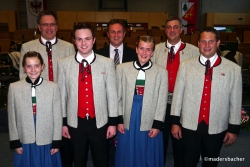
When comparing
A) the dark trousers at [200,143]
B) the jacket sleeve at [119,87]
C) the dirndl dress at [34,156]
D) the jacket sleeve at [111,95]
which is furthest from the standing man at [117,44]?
the dirndl dress at [34,156]

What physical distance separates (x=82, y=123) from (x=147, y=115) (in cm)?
53

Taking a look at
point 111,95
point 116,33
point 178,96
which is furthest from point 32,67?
point 178,96

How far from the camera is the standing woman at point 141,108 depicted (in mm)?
2092

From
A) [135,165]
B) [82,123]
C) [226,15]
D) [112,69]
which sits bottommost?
[135,165]

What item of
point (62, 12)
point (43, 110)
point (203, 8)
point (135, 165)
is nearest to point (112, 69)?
point (43, 110)

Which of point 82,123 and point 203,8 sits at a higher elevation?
point 203,8

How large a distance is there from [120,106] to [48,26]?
99 cm

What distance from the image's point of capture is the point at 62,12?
1250 cm

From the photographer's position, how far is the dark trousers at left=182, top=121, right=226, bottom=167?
6.49 ft

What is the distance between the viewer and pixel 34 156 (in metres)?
1.97

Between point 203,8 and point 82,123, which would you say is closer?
point 82,123

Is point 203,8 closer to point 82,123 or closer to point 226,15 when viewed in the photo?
point 226,15

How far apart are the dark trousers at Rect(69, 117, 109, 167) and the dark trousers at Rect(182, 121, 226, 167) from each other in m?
0.64

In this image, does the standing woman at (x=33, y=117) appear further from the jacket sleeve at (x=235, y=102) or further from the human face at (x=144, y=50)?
the jacket sleeve at (x=235, y=102)
